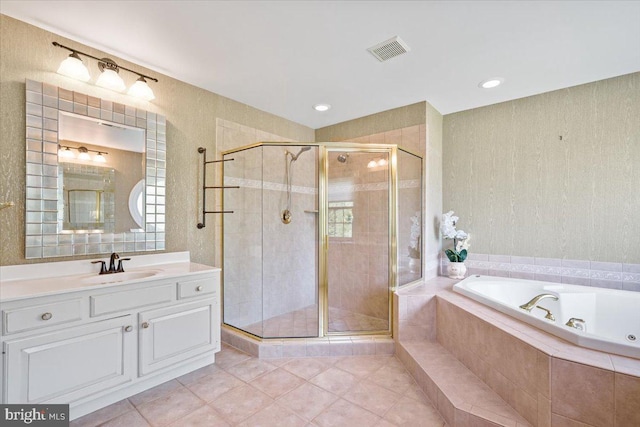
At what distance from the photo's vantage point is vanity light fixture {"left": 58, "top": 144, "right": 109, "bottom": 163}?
1941 mm

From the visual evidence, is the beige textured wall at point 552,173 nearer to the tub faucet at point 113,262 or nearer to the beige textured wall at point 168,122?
the beige textured wall at point 168,122

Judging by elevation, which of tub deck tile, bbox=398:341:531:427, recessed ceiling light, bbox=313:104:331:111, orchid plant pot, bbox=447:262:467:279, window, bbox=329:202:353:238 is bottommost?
tub deck tile, bbox=398:341:531:427

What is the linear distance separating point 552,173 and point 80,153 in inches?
155

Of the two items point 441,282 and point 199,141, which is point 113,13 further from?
point 441,282

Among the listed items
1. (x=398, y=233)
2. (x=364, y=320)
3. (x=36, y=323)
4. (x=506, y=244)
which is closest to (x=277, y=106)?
(x=398, y=233)

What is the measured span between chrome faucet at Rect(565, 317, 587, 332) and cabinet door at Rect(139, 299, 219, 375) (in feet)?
8.51

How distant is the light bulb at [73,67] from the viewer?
6.16ft

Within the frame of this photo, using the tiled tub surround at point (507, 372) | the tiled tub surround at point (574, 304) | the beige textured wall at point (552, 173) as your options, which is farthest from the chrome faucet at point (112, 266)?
the beige textured wall at point (552, 173)

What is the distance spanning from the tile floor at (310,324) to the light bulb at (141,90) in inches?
84.6

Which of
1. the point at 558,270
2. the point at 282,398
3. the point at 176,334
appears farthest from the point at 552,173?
the point at 176,334

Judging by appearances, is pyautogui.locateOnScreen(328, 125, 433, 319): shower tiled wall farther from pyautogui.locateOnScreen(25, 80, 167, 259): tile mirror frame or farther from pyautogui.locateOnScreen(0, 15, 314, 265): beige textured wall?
pyautogui.locateOnScreen(25, 80, 167, 259): tile mirror frame

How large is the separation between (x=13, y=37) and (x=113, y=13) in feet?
2.08

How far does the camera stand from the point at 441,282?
2969mm

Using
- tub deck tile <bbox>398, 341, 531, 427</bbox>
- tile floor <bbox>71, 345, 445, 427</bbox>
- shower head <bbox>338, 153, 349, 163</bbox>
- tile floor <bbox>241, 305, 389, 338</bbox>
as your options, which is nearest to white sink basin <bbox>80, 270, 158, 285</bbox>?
tile floor <bbox>71, 345, 445, 427</bbox>
